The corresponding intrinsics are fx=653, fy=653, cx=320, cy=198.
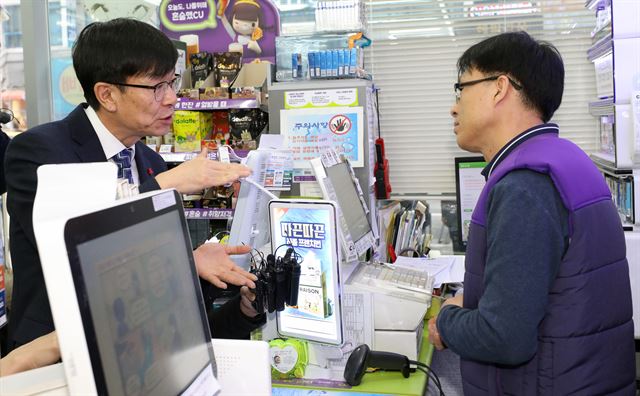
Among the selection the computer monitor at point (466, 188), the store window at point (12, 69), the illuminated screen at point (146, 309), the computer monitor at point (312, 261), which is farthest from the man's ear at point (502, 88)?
the store window at point (12, 69)

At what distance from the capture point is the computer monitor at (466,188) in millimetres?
4324

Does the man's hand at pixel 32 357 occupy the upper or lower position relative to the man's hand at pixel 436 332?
upper

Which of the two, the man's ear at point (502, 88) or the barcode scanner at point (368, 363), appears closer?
the man's ear at point (502, 88)

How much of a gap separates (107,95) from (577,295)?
155cm

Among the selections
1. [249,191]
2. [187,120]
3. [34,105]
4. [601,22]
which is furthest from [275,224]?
[34,105]

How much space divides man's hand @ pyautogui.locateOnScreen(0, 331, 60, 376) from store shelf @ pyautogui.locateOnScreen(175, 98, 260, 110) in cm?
299

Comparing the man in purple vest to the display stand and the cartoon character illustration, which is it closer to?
the display stand

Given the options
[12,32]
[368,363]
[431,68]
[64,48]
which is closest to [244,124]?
[431,68]

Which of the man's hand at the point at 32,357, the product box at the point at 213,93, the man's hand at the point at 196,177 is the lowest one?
the man's hand at the point at 32,357

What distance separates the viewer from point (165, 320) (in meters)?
1.13

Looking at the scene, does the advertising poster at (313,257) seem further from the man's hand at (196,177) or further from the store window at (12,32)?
the store window at (12,32)

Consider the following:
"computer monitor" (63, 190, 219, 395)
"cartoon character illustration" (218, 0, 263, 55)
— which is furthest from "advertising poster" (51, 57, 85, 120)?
"computer monitor" (63, 190, 219, 395)

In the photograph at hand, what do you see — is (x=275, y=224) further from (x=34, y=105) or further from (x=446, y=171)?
(x=34, y=105)

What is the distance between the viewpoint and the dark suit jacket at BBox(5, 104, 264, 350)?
1857mm
